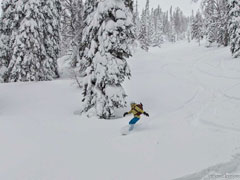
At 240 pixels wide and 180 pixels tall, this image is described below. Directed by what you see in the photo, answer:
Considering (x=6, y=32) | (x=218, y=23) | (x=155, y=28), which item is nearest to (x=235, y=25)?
(x=218, y=23)

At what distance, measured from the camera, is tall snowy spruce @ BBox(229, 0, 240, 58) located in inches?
942

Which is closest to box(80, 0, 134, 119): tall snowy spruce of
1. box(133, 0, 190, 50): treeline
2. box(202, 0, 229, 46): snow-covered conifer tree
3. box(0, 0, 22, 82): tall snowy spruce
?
box(0, 0, 22, 82): tall snowy spruce

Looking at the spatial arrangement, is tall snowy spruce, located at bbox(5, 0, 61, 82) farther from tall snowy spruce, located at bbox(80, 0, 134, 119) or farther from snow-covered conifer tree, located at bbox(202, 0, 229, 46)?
snow-covered conifer tree, located at bbox(202, 0, 229, 46)

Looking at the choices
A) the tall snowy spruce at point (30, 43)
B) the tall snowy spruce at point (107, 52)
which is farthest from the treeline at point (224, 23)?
the tall snowy spruce at point (30, 43)

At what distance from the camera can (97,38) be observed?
411 inches

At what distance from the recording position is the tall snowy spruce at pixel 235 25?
23938 mm

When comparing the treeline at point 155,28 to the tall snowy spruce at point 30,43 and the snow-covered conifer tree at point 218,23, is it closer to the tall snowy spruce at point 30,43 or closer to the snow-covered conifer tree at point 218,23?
the snow-covered conifer tree at point 218,23

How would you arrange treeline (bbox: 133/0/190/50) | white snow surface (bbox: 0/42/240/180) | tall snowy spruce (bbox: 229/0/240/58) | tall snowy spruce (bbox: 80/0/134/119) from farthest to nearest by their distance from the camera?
treeline (bbox: 133/0/190/50), tall snowy spruce (bbox: 229/0/240/58), tall snowy spruce (bbox: 80/0/134/119), white snow surface (bbox: 0/42/240/180)

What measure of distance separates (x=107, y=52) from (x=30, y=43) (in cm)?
987

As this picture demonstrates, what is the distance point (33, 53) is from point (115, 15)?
10.1 metres

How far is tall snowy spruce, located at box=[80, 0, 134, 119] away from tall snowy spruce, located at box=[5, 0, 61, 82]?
876cm

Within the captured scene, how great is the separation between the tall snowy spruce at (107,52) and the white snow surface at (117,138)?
94 cm

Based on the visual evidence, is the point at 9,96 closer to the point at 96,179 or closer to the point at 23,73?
the point at 23,73

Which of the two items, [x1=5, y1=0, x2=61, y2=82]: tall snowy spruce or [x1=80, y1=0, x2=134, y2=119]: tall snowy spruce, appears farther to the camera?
[x1=5, y1=0, x2=61, y2=82]: tall snowy spruce
